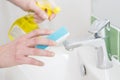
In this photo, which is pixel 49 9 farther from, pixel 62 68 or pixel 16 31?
pixel 62 68

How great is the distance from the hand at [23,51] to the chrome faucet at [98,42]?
0.16 meters

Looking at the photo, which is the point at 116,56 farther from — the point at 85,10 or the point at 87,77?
the point at 85,10

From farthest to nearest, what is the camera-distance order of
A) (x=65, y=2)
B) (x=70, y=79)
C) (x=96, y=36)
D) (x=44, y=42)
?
(x=65, y=2)
(x=70, y=79)
(x=96, y=36)
(x=44, y=42)

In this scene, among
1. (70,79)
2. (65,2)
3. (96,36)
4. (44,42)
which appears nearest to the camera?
(44,42)

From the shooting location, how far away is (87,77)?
2.36ft

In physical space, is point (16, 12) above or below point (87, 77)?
above

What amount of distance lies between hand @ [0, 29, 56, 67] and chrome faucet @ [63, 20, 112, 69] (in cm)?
16

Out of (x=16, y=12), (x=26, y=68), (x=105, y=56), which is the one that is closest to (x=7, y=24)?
(x=16, y=12)

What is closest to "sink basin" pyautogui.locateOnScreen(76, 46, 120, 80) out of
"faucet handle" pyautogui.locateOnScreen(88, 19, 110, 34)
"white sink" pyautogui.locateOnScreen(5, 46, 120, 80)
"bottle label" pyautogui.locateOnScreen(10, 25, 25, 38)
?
"white sink" pyautogui.locateOnScreen(5, 46, 120, 80)

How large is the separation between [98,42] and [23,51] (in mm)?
260

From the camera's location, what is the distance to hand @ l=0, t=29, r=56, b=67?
47 cm

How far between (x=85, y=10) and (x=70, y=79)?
1.00 ft

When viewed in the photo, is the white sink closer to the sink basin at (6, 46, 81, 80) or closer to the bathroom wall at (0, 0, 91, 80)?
the sink basin at (6, 46, 81, 80)

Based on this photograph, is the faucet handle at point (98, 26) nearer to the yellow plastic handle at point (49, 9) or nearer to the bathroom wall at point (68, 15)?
the yellow plastic handle at point (49, 9)
